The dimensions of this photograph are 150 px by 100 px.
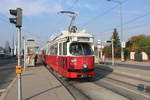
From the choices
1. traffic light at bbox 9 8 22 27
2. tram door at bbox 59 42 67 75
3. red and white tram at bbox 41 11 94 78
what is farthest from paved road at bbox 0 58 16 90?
traffic light at bbox 9 8 22 27

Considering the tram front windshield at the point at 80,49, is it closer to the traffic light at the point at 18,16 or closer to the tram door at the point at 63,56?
the tram door at the point at 63,56

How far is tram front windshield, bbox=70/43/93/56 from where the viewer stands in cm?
1648

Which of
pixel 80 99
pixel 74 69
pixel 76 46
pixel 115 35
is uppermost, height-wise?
pixel 115 35

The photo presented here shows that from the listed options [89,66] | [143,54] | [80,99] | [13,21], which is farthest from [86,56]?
[143,54]

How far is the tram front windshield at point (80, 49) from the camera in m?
16.5

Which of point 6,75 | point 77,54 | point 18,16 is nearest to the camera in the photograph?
point 18,16

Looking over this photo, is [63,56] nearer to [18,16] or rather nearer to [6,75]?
[18,16]

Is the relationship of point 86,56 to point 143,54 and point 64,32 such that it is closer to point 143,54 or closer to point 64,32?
point 64,32

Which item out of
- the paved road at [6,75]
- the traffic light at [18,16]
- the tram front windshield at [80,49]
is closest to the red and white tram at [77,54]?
the tram front windshield at [80,49]

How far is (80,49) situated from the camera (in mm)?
16672

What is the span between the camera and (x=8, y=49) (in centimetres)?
13650

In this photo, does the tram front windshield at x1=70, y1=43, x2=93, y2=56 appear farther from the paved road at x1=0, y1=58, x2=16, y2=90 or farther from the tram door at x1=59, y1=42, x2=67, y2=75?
the paved road at x1=0, y1=58, x2=16, y2=90


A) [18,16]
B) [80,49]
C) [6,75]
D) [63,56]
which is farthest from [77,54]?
[6,75]

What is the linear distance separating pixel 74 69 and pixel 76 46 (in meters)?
1.50
